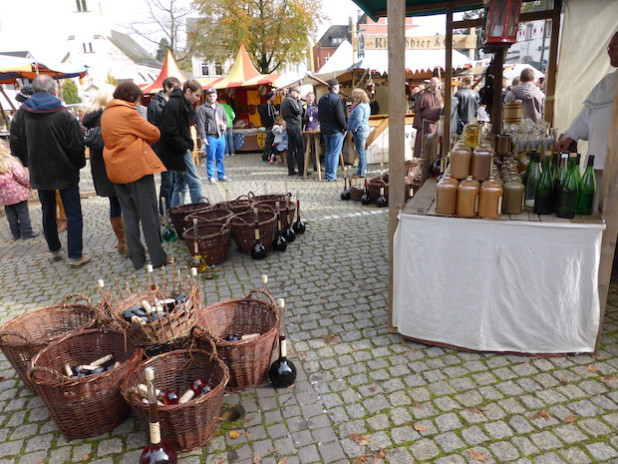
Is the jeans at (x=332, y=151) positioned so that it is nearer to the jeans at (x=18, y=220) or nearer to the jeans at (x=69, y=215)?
the jeans at (x=69, y=215)

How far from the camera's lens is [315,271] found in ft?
15.4

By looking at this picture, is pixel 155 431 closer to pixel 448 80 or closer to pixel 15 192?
pixel 448 80

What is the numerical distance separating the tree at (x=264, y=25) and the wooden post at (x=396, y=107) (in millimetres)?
24008

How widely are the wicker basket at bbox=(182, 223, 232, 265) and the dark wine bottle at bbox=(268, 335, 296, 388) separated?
7.35ft

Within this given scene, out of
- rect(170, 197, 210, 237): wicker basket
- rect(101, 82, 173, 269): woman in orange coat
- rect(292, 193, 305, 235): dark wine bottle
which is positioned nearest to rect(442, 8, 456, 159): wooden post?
rect(292, 193, 305, 235): dark wine bottle

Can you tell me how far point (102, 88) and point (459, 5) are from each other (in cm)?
428

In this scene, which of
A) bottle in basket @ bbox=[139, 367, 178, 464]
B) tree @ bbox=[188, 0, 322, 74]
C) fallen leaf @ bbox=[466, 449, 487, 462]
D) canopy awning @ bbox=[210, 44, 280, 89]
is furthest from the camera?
tree @ bbox=[188, 0, 322, 74]

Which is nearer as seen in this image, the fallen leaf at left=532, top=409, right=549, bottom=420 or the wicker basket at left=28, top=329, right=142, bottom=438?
the wicker basket at left=28, top=329, right=142, bottom=438

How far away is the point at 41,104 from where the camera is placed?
4.50 metres

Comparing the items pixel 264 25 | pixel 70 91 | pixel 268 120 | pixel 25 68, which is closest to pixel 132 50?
pixel 70 91

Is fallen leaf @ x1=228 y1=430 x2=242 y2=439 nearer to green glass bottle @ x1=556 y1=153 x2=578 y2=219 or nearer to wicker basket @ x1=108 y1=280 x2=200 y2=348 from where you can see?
wicker basket @ x1=108 y1=280 x2=200 y2=348

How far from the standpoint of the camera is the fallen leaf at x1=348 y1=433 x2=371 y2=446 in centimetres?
234

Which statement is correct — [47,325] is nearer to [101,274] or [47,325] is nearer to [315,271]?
[101,274]

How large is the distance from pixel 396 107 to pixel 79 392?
2.52 meters
